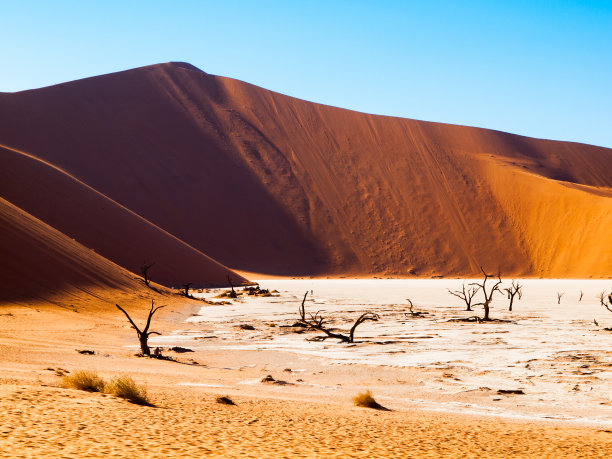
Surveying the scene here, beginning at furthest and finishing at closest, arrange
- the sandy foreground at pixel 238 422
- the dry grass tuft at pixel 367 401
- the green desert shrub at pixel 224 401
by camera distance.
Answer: the dry grass tuft at pixel 367 401
the green desert shrub at pixel 224 401
the sandy foreground at pixel 238 422

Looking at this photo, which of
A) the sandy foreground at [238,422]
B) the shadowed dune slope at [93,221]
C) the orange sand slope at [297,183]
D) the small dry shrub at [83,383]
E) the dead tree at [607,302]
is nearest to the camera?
the sandy foreground at [238,422]

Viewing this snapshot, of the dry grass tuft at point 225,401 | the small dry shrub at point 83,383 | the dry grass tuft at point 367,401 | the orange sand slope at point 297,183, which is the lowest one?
the dry grass tuft at point 367,401

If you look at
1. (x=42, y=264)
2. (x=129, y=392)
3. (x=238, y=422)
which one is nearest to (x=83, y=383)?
(x=129, y=392)

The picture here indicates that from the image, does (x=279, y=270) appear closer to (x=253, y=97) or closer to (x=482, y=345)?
(x=253, y=97)

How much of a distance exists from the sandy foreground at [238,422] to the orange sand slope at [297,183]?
183 feet

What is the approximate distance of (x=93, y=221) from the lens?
39188 millimetres

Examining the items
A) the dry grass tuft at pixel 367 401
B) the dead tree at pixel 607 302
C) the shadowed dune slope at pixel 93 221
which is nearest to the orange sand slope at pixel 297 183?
the shadowed dune slope at pixel 93 221

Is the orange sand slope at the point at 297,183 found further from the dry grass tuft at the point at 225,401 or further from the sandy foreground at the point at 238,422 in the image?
the dry grass tuft at the point at 225,401

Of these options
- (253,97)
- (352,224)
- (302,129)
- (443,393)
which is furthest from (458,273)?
(443,393)

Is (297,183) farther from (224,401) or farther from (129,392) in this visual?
(129,392)

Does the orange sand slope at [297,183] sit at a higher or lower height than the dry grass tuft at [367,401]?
higher

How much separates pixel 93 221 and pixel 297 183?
40.7m

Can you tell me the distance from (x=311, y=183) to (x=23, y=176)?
4314cm

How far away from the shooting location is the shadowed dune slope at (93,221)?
3756cm
